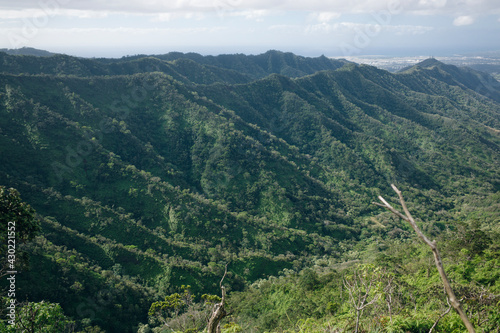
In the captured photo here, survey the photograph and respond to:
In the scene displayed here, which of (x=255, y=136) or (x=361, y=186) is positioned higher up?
(x=255, y=136)

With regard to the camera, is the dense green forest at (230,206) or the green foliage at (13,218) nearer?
the green foliage at (13,218)

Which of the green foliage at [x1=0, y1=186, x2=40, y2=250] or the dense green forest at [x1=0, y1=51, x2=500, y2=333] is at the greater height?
the green foliage at [x1=0, y1=186, x2=40, y2=250]

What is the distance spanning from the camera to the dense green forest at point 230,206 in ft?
66.1

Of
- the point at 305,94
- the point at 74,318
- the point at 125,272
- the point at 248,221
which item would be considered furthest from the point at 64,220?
the point at 305,94

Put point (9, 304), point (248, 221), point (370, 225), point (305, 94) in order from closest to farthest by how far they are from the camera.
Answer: point (9, 304) < point (248, 221) < point (370, 225) < point (305, 94)

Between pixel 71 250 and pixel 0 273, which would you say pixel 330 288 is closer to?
pixel 0 273

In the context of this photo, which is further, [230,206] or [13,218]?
[230,206]

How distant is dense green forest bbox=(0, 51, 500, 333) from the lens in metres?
20.2

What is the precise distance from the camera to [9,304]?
1202 centimetres

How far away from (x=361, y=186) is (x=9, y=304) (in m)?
87.5

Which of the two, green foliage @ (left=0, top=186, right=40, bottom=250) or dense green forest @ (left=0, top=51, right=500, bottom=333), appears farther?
dense green forest @ (left=0, top=51, right=500, bottom=333)

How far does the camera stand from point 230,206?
67250 mm

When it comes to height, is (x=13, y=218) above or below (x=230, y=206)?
above

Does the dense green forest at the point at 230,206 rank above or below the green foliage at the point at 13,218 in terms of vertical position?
below
